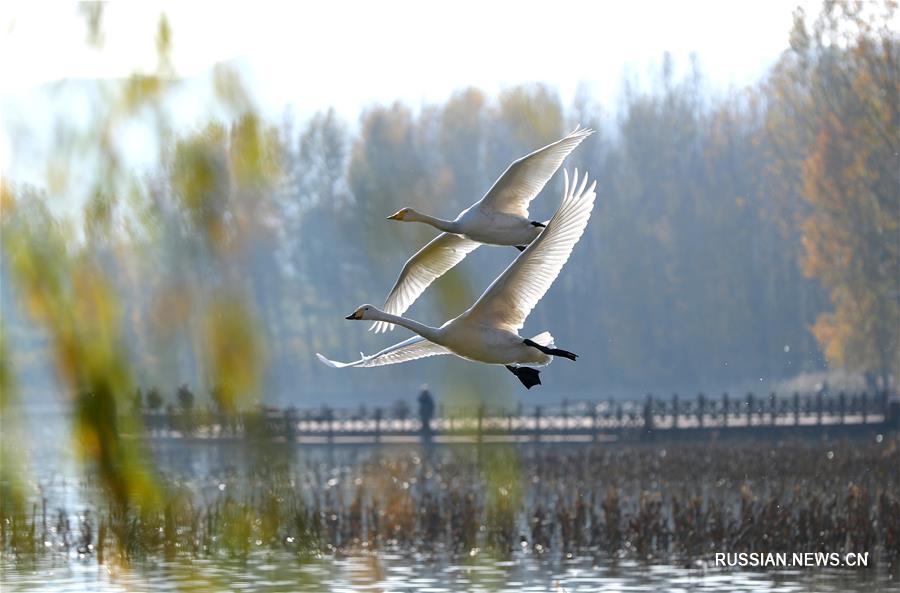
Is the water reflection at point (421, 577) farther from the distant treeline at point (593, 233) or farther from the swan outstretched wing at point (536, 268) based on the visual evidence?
the swan outstretched wing at point (536, 268)

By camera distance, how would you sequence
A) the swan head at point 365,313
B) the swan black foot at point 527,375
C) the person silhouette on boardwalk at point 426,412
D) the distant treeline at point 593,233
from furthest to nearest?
the person silhouette on boardwalk at point 426,412
the distant treeline at point 593,233
the swan head at point 365,313
the swan black foot at point 527,375

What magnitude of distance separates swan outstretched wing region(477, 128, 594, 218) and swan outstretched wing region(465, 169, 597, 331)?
97 cm

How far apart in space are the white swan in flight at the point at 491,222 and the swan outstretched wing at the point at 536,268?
465 mm

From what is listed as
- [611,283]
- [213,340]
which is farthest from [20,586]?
[611,283]

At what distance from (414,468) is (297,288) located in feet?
150

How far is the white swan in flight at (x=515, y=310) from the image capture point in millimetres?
11109

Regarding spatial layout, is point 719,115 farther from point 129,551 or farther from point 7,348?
point 7,348

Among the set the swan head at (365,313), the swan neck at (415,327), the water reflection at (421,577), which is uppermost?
the swan head at (365,313)

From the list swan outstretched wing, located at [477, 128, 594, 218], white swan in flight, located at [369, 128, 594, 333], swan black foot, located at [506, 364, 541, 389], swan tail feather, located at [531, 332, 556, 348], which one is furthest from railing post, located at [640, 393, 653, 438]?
swan black foot, located at [506, 364, 541, 389]

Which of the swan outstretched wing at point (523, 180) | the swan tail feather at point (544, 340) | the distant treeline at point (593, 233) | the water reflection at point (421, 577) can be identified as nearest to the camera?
the swan tail feather at point (544, 340)

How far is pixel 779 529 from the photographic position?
24.1 m

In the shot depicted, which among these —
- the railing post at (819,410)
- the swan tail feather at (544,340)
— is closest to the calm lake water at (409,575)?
the swan tail feather at (544,340)

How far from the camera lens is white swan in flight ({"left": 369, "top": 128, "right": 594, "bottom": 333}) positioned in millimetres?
12156

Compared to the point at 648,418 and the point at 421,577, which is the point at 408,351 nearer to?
the point at 421,577
